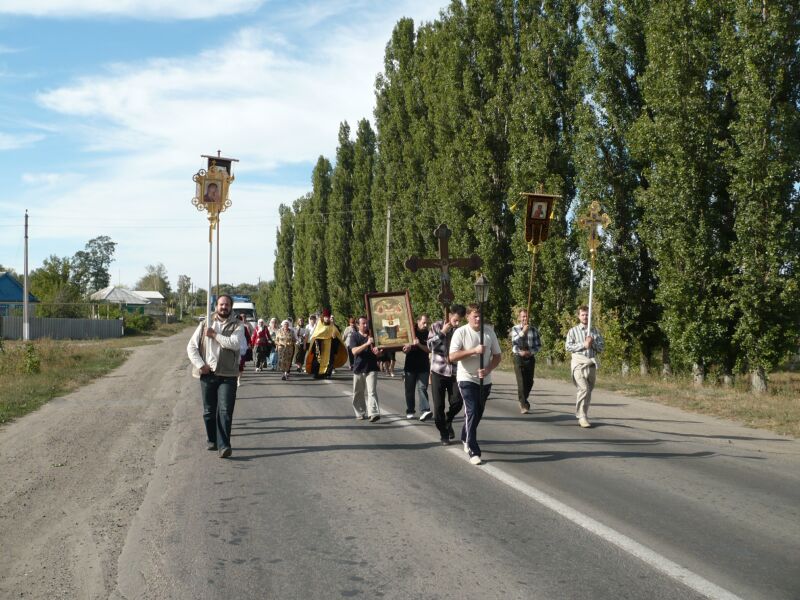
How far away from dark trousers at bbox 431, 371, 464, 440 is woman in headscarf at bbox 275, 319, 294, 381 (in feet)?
38.2

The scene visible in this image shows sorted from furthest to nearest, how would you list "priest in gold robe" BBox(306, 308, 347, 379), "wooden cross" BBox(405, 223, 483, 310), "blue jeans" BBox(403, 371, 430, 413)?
"priest in gold robe" BBox(306, 308, 347, 379), "blue jeans" BBox(403, 371, 430, 413), "wooden cross" BBox(405, 223, 483, 310)

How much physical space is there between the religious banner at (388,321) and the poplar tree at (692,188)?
29.5ft

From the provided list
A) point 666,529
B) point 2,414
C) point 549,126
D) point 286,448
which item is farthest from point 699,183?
point 2,414

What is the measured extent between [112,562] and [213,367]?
403 cm

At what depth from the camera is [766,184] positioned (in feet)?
56.0

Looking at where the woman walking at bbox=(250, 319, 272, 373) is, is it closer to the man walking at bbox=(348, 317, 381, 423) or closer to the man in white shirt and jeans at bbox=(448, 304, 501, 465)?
the man walking at bbox=(348, 317, 381, 423)

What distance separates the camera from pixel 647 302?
22.3 metres

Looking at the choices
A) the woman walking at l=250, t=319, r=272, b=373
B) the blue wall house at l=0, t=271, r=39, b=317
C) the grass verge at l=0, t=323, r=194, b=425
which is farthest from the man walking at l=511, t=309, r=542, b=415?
the blue wall house at l=0, t=271, r=39, b=317

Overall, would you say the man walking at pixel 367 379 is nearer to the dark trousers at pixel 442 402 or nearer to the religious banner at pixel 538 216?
the dark trousers at pixel 442 402

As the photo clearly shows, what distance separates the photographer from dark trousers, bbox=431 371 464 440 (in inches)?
395

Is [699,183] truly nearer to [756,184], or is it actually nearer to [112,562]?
[756,184]

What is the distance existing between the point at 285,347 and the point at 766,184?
13139 millimetres

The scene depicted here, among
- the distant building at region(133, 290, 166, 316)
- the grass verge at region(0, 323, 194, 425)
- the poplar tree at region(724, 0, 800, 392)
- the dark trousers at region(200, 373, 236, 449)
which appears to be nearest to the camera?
the dark trousers at region(200, 373, 236, 449)

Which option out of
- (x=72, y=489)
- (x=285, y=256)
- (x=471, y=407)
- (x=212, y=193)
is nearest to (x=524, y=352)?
(x=471, y=407)
